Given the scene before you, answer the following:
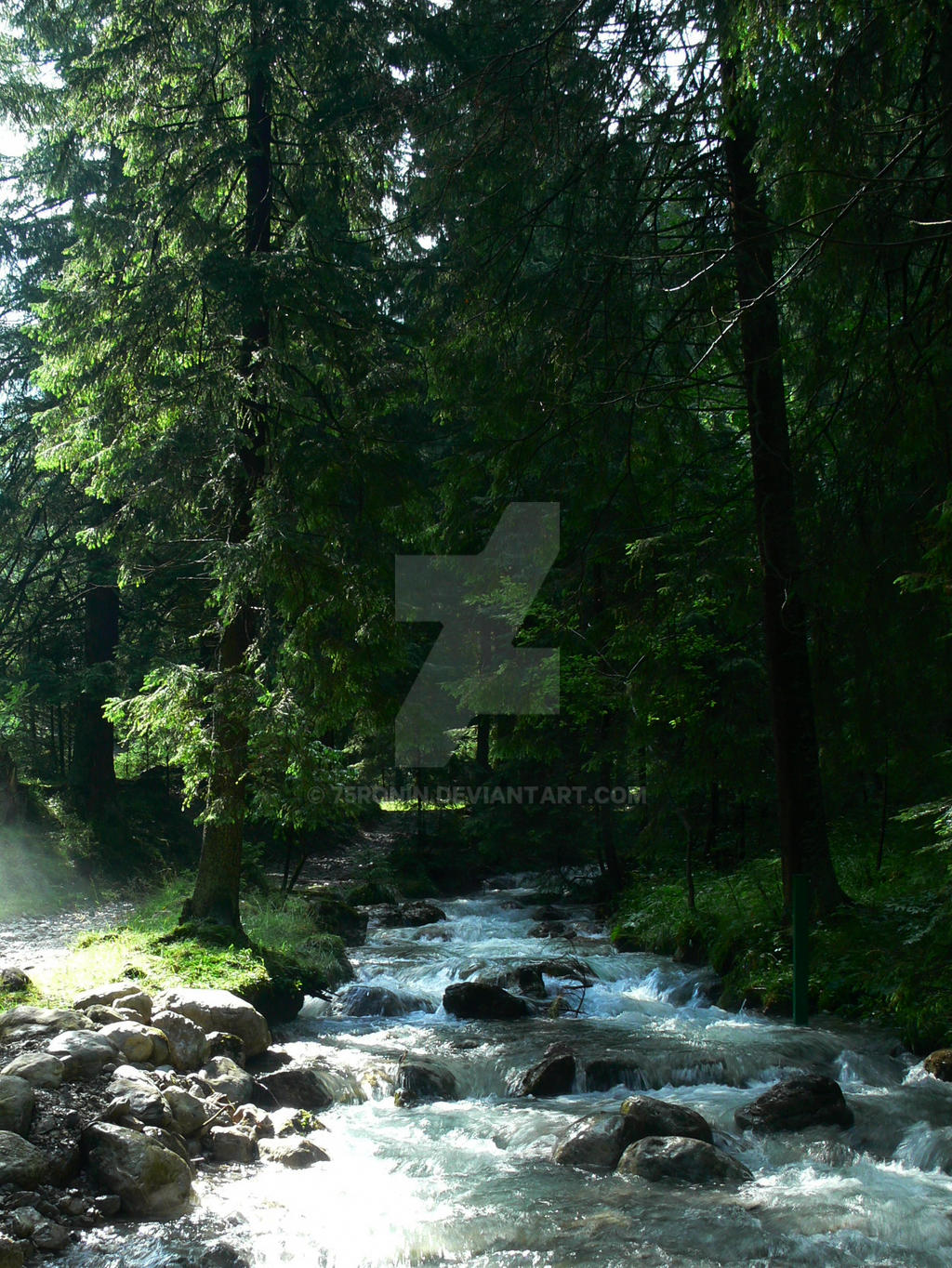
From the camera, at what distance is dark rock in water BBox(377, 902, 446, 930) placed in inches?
605

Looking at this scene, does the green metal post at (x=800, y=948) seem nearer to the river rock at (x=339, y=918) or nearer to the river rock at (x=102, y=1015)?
the river rock at (x=102, y=1015)

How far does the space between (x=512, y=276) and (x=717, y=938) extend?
750 cm

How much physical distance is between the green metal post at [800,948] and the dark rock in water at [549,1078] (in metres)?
1.82

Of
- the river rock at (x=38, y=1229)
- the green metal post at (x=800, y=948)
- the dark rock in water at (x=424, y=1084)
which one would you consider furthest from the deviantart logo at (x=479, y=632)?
the river rock at (x=38, y=1229)

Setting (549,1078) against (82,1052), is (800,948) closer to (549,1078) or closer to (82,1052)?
(549,1078)

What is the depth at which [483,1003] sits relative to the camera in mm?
9766

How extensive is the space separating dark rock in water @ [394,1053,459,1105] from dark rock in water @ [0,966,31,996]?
2979 millimetres

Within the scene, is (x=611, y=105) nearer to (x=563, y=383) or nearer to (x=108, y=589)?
(x=563, y=383)

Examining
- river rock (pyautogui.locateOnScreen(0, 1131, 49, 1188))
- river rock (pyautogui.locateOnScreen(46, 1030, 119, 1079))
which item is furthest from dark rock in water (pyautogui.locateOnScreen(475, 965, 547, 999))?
river rock (pyautogui.locateOnScreen(0, 1131, 49, 1188))

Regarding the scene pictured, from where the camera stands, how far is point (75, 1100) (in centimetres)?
555

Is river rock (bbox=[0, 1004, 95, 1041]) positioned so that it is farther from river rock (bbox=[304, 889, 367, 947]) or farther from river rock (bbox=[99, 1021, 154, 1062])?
river rock (bbox=[304, 889, 367, 947])

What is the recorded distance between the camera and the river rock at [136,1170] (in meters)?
5.08

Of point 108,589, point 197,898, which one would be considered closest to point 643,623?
point 197,898

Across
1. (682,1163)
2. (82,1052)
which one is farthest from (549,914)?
(82,1052)
